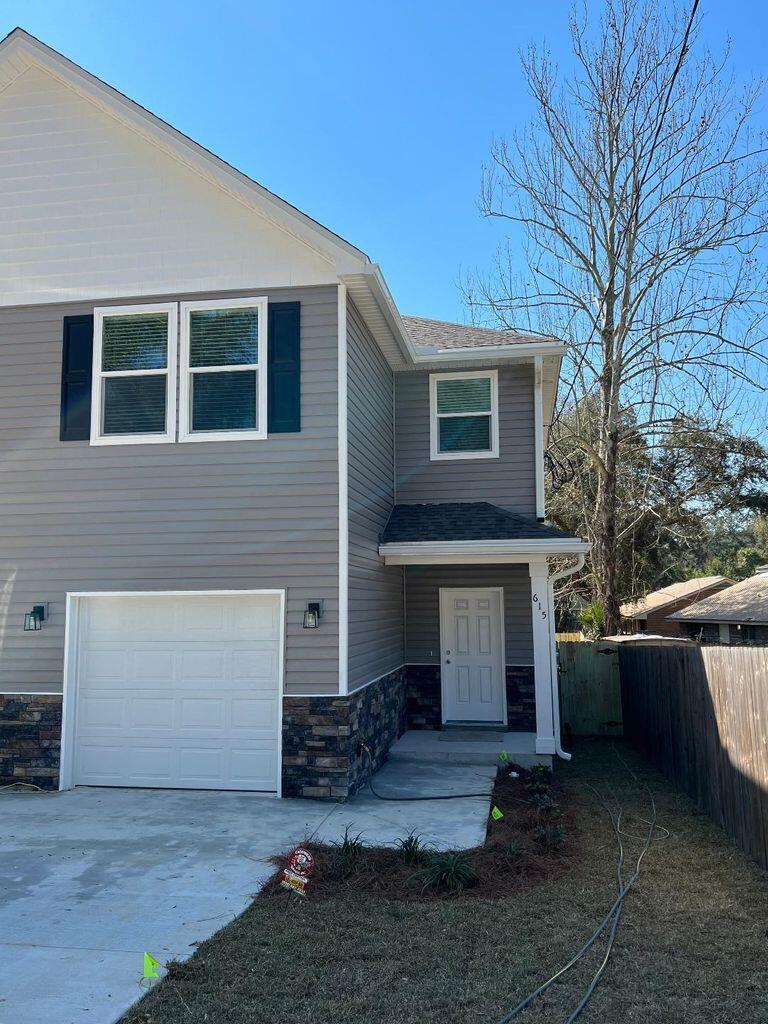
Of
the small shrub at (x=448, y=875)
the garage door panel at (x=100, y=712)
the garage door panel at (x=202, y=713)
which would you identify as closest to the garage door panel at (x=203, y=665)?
the garage door panel at (x=202, y=713)

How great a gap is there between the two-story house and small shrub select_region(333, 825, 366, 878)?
61.3 inches

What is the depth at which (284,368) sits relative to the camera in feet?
26.7

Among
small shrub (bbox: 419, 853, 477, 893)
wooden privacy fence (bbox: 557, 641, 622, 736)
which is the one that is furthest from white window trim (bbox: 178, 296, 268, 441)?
wooden privacy fence (bbox: 557, 641, 622, 736)

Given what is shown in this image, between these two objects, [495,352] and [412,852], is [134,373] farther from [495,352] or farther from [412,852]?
[412,852]

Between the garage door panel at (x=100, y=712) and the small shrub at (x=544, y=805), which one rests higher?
the garage door panel at (x=100, y=712)

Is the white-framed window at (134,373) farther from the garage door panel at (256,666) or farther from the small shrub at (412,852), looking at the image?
the small shrub at (412,852)

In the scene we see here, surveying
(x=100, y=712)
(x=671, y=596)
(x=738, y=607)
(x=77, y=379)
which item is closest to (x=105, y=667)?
(x=100, y=712)

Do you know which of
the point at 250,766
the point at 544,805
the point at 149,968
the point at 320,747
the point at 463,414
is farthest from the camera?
the point at 463,414

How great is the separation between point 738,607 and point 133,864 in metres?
15.9

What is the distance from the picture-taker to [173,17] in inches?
371

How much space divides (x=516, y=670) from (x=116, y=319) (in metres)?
6.82

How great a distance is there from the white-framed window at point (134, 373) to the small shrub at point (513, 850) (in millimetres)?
5191

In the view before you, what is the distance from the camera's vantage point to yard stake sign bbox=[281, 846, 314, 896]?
16.8 ft

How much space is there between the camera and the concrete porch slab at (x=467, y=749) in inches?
367
